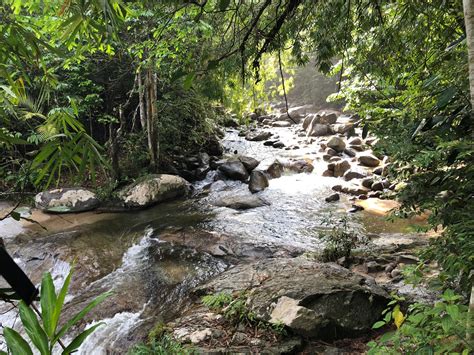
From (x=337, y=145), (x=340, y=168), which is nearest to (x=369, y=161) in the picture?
(x=340, y=168)

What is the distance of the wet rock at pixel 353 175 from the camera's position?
363 inches

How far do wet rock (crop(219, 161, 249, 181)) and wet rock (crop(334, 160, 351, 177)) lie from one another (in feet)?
8.93

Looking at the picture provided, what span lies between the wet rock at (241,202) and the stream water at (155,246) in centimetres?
21

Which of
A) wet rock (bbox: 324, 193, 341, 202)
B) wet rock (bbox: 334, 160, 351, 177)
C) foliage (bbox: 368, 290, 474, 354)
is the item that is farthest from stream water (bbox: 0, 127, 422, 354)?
foliage (bbox: 368, 290, 474, 354)

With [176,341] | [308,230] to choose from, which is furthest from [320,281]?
[308,230]

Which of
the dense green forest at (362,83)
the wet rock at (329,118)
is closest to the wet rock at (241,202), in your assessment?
the dense green forest at (362,83)

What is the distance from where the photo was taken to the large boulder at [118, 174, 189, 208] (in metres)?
7.82

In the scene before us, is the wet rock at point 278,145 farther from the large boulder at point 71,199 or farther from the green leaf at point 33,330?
the green leaf at point 33,330

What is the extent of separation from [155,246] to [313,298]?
3.41 meters

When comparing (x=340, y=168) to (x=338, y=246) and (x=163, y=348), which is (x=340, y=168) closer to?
(x=338, y=246)

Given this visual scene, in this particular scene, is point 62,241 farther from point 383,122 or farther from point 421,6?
point 421,6

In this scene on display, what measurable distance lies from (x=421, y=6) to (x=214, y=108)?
9.27 m

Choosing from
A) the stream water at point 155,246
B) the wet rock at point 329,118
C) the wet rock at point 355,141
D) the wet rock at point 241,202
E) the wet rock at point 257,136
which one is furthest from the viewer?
the wet rock at point 329,118

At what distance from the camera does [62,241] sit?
5859mm
